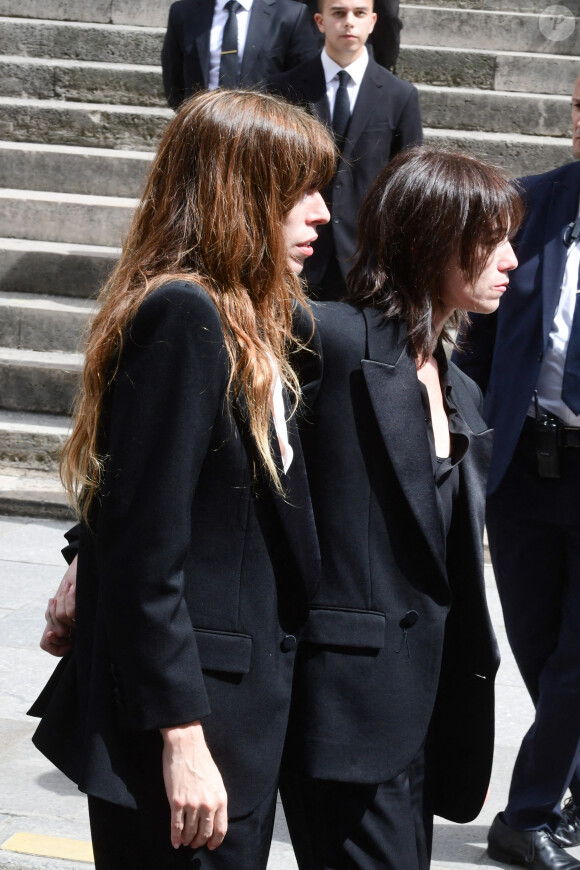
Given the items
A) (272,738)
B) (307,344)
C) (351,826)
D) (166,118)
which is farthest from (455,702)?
(166,118)

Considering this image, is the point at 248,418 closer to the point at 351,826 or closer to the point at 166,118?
the point at 351,826

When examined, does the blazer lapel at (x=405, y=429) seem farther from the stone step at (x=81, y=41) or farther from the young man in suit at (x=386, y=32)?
the stone step at (x=81, y=41)

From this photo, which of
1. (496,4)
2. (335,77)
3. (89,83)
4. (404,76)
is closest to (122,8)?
(89,83)

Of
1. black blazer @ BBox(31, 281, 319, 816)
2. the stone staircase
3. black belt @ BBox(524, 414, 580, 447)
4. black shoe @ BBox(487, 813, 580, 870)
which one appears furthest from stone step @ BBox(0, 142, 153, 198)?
black blazer @ BBox(31, 281, 319, 816)

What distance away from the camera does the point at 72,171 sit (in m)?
8.11

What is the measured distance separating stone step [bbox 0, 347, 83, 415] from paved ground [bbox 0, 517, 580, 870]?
5.27ft

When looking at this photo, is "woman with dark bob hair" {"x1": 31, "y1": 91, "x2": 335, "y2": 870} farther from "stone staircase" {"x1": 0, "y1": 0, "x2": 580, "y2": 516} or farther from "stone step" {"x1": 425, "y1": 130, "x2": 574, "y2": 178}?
"stone step" {"x1": 425, "y1": 130, "x2": 574, "y2": 178}

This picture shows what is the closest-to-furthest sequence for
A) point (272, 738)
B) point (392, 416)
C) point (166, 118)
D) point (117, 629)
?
point (117, 629)
point (272, 738)
point (392, 416)
point (166, 118)

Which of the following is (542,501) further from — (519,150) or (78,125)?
(78,125)

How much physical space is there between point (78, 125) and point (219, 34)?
270 centimetres

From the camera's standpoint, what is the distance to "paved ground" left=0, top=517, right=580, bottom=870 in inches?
120

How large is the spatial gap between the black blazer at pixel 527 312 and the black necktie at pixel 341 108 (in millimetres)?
2279

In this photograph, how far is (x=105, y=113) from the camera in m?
8.60

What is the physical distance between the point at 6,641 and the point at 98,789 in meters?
2.76
